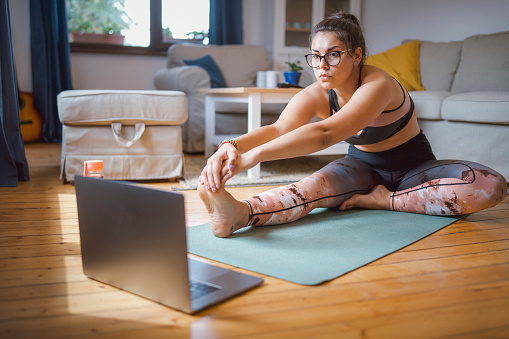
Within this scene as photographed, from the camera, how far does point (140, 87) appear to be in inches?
194

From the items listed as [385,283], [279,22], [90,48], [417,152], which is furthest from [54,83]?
[385,283]

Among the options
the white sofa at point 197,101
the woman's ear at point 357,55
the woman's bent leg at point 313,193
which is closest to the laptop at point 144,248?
the woman's bent leg at point 313,193

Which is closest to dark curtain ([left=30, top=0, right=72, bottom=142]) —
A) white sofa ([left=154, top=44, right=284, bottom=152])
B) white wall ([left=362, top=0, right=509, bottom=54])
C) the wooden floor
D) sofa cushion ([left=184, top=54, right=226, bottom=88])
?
white sofa ([left=154, top=44, right=284, bottom=152])

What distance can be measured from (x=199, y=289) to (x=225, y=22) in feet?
13.7

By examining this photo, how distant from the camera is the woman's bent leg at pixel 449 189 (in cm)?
169

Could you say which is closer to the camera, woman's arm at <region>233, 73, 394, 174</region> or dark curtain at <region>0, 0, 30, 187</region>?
woman's arm at <region>233, 73, 394, 174</region>

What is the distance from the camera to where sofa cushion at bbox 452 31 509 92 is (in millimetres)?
3176

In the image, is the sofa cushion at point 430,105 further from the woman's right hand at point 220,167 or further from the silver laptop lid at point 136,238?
the silver laptop lid at point 136,238

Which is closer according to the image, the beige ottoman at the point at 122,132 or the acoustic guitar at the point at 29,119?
A: the beige ottoman at the point at 122,132

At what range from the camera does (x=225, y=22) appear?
4906 mm

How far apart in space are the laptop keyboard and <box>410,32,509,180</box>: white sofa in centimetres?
197

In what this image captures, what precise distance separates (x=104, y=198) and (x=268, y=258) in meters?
0.48

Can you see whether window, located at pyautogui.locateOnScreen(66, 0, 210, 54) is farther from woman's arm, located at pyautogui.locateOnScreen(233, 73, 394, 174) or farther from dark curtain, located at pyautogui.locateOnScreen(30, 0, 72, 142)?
woman's arm, located at pyautogui.locateOnScreen(233, 73, 394, 174)

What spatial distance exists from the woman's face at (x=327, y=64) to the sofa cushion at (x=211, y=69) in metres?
2.59
